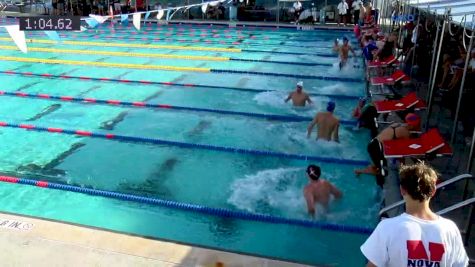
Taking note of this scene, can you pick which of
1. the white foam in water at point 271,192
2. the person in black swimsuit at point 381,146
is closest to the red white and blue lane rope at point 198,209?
the white foam in water at point 271,192

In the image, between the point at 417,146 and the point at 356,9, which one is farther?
the point at 356,9

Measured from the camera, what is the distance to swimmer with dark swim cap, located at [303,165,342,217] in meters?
4.81

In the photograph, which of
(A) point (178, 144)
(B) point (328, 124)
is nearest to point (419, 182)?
(B) point (328, 124)

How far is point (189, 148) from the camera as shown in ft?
23.2

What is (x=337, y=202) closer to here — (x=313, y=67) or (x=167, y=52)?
(x=313, y=67)

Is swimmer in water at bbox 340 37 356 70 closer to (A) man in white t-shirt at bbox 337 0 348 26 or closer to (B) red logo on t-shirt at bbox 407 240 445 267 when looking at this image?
(A) man in white t-shirt at bbox 337 0 348 26

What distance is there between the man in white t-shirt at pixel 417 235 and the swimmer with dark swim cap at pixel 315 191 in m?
2.70

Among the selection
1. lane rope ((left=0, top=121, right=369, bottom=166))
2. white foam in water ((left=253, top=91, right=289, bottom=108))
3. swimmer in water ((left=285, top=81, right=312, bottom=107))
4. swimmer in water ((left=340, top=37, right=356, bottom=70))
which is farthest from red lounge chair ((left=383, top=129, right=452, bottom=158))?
swimmer in water ((left=340, top=37, right=356, bottom=70))

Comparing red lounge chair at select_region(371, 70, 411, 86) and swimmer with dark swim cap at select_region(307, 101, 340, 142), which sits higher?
red lounge chair at select_region(371, 70, 411, 86)

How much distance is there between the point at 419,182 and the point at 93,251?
278cm

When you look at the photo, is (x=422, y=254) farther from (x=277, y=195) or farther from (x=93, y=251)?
(x=277, y=195)

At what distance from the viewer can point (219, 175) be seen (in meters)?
6.27

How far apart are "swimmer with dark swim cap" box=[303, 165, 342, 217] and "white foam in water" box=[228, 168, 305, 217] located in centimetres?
25

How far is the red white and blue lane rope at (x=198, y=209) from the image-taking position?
472 cm
